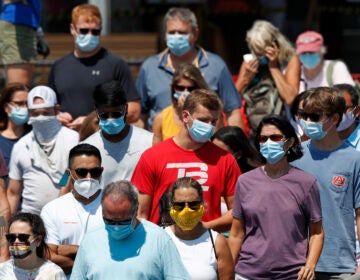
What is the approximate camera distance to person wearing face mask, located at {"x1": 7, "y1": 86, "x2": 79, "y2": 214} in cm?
986

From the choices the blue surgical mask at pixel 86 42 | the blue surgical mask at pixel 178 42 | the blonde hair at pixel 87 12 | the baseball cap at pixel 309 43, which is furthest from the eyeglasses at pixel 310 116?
the blonde hair at pixel 87 12

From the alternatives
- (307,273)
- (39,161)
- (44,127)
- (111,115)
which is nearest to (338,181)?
(307,273)

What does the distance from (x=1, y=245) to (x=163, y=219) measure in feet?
4.68

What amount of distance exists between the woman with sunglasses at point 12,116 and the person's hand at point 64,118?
0.29 metres

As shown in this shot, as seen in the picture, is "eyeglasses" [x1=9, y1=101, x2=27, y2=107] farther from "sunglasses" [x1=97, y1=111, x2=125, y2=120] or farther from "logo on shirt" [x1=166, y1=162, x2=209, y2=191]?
"logo on shirt" [x1=166, y1=162, x2=209, y2=191]

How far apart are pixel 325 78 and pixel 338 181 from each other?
287cm

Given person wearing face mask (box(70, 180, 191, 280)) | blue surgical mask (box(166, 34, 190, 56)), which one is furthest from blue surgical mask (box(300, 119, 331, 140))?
blue surgical mask (box(166, 34, 190, 56))

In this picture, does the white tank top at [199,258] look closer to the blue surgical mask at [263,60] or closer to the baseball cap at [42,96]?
the baseball cap at [42,96]

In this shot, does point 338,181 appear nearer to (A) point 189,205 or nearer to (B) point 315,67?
(A) point 189,205

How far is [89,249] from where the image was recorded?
291 inches

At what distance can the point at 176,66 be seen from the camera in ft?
35.7

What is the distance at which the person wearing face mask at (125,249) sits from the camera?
730 centimetres

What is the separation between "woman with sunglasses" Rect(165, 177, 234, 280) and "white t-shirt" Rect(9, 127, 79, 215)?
209 centimetres

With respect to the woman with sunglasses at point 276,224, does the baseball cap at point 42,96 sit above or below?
above
